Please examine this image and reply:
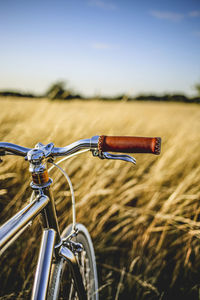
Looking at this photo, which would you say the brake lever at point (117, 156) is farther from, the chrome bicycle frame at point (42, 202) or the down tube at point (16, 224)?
the down tube at point (16, 224)

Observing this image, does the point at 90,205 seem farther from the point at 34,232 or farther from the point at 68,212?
the point at 34,232

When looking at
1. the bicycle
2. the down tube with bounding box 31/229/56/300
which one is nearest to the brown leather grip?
the bicycle

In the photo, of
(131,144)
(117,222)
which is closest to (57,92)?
(117,222)

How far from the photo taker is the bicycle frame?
51cm

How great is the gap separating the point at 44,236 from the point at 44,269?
10cm

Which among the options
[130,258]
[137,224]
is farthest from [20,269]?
[137,224]

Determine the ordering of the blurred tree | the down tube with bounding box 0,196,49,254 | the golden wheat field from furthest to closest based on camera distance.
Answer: the blurred tree
the golden wheat field
the down tube with bounding box 0,196,49,254

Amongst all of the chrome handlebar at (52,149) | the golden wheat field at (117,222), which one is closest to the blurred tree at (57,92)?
the golden wheat field at (117,222)

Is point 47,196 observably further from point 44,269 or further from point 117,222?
point 117,222

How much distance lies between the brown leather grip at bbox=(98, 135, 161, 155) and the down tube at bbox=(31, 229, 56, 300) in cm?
34

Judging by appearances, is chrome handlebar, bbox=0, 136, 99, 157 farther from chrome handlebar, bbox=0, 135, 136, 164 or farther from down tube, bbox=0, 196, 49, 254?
down tube, bbox=0, 196, 49, 254

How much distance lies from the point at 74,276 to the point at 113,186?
1.03m

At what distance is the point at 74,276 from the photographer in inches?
33.6

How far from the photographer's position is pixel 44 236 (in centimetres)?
70
